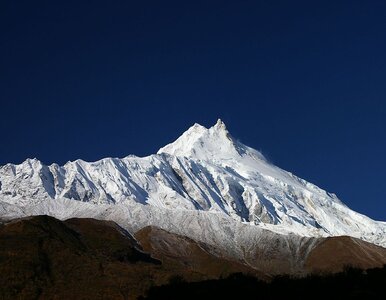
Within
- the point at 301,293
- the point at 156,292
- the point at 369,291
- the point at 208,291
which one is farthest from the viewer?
the point at 156,292

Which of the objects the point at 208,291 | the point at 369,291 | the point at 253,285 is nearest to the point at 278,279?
the point at 253,285

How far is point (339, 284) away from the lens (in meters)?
149

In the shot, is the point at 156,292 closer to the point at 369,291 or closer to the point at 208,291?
the point at 208,291

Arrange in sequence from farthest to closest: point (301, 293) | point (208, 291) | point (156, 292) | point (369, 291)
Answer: point (156, 292), point (208, 291), point (301, 293), point (369, 291)

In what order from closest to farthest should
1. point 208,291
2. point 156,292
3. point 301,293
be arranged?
1. point 301,293
2. point 208,291
3. point 156,292

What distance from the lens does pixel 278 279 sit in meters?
167

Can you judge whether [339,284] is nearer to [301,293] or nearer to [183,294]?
[301,293]

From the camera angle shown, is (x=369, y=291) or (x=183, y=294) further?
(x=183, y=294)

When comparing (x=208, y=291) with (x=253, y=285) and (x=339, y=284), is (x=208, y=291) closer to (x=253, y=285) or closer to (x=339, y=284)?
(x=253, y=285)

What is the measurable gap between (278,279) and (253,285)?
25.6 ft

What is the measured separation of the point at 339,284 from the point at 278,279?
69.0ft

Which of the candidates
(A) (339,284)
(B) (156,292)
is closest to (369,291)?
(A) (339,284)

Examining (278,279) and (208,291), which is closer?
(208,291)

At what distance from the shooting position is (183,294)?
514 feet
